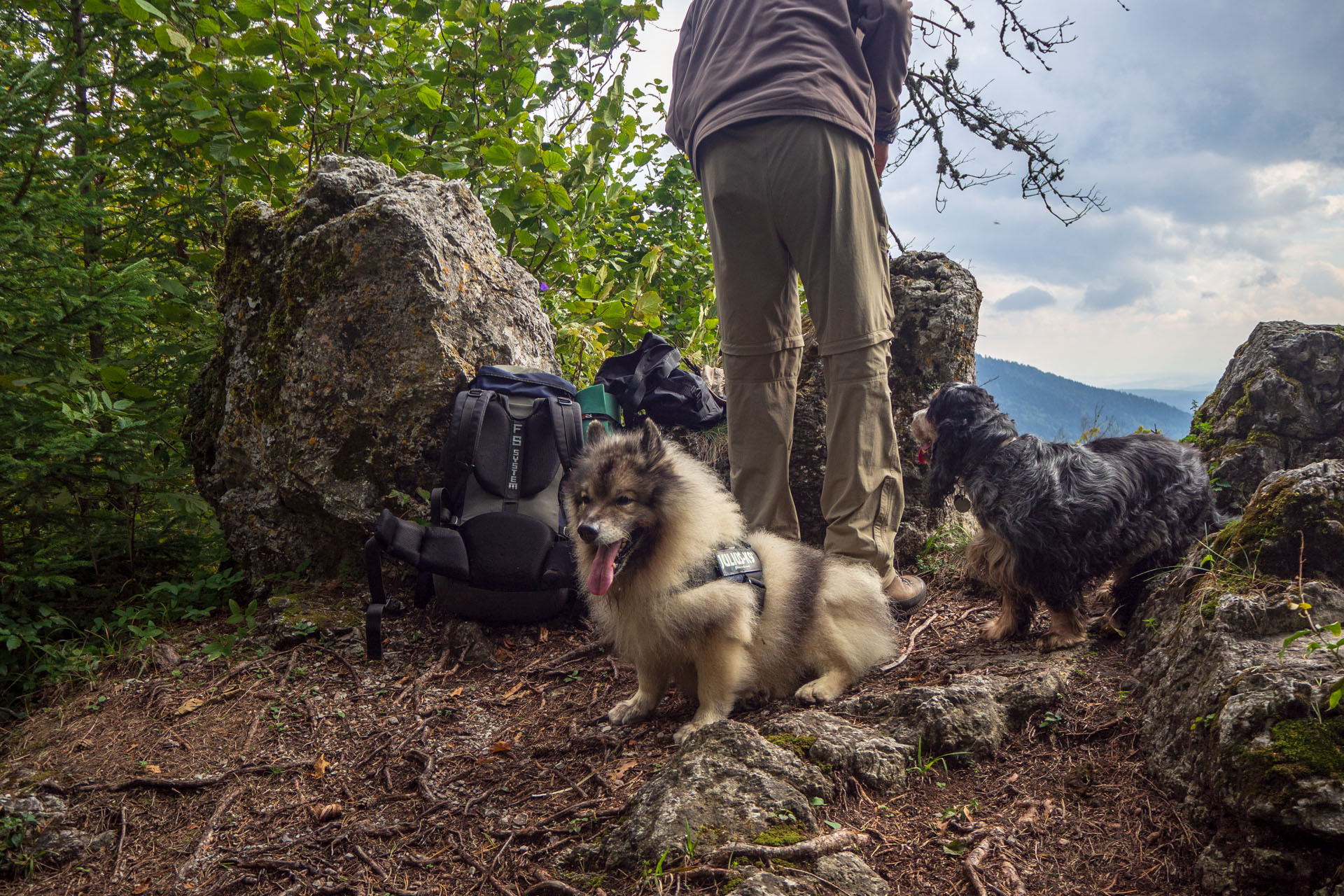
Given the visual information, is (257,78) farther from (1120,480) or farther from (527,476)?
(1120,480)

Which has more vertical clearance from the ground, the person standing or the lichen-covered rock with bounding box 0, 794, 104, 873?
the person standing

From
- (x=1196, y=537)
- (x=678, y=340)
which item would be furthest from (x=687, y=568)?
(x=678, y=340)

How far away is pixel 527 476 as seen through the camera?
3875mm

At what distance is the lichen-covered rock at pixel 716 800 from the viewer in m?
1.93

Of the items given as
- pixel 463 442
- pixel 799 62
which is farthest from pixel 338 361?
pixel 799 62

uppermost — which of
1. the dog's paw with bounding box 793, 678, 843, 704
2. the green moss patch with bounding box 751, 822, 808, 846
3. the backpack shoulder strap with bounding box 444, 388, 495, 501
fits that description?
the backpack shoulder strap with bounding box 444, 388, 495, 501

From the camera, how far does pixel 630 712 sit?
3.17 metres

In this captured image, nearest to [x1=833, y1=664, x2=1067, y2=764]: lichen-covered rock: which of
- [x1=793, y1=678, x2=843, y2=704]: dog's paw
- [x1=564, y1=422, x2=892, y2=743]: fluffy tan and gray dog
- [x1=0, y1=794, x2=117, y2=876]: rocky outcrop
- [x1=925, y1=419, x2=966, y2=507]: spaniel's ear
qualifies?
[x1=793, y1=678, x2=843, y2=704]: dog's paw

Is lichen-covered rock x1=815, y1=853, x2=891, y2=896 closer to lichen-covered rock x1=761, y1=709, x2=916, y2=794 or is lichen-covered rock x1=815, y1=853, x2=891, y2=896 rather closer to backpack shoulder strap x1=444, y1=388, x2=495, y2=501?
lichen-covered rock x1=761, y1=709, x2=916, y2=794

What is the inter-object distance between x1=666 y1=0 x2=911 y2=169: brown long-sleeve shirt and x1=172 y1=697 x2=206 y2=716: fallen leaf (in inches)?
144

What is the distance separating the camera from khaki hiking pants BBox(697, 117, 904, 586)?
3.53 meters

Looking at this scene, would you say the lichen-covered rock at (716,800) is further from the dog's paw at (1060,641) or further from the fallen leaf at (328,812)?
the dog's paw at (1060,641)

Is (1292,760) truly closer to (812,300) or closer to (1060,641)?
(1060,641)

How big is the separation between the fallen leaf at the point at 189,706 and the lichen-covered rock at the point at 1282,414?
551 centimetres
